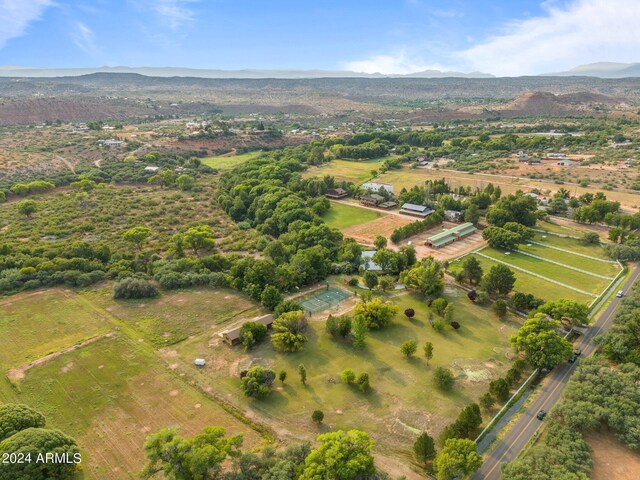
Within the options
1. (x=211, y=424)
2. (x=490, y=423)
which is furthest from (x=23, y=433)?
(x=490, y=423)

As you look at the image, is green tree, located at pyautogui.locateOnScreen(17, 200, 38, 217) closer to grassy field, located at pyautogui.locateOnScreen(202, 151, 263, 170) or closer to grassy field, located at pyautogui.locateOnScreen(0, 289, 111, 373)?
grassy field, located at pyautogui.locateOnScreen(0, 289, 111, 373)

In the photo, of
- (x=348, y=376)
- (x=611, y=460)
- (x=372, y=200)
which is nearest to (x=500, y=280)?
(x=611, y=460)

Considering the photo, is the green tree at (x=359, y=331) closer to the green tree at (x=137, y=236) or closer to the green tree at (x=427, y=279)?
the green tree at (x=427, y=279)

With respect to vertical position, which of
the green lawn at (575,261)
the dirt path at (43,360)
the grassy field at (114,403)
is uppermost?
the green lawn at (575,261)

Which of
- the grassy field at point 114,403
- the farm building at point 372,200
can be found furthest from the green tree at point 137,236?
the farm building at point 372,200

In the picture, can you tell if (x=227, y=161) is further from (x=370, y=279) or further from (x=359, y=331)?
(x=359, y=331)

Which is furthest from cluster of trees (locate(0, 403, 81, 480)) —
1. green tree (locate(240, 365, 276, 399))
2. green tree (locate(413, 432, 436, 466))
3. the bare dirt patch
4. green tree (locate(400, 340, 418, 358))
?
the bare dirt patch

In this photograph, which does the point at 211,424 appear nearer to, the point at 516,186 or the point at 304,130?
the point at 516,186

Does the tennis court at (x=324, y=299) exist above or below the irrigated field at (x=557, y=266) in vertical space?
below
